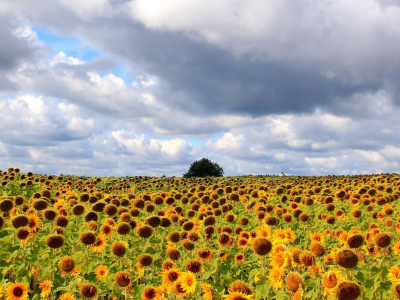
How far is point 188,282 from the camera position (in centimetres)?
494

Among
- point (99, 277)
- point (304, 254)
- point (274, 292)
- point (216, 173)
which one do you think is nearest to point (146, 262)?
point (99, 277)

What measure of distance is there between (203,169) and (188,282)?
34.1 metres

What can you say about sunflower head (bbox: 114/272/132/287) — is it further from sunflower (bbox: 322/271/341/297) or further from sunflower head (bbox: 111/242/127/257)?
sunflower (bbox: 322/271/341/297)

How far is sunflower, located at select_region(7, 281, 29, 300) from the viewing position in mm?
5617

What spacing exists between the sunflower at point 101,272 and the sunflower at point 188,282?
156 cm

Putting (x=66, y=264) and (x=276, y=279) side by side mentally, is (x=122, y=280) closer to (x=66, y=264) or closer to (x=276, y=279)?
(x=66, y=264)

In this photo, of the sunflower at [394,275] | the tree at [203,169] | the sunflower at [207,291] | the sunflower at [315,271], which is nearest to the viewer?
the sunflower at [207,291]

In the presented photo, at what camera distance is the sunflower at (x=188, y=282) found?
16.0 ft

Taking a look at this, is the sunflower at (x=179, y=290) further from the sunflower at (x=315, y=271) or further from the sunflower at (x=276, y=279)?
the sunflower at (x=315, y=271)

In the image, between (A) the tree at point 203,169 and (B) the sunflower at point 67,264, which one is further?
(A) the tree at point 203,169

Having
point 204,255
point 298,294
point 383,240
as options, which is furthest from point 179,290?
point 383,240

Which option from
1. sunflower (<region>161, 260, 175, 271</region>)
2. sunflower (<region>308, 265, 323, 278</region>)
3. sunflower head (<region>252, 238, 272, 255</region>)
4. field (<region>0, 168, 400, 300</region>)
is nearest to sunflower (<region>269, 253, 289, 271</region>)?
field (<region>0, 168, 400, 300</region>)


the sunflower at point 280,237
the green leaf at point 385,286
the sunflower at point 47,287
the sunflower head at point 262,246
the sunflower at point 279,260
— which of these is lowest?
the sunflower at point 47,287

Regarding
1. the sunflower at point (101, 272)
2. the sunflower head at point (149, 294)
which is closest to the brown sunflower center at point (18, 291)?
the sunflower at point (101, 272)
